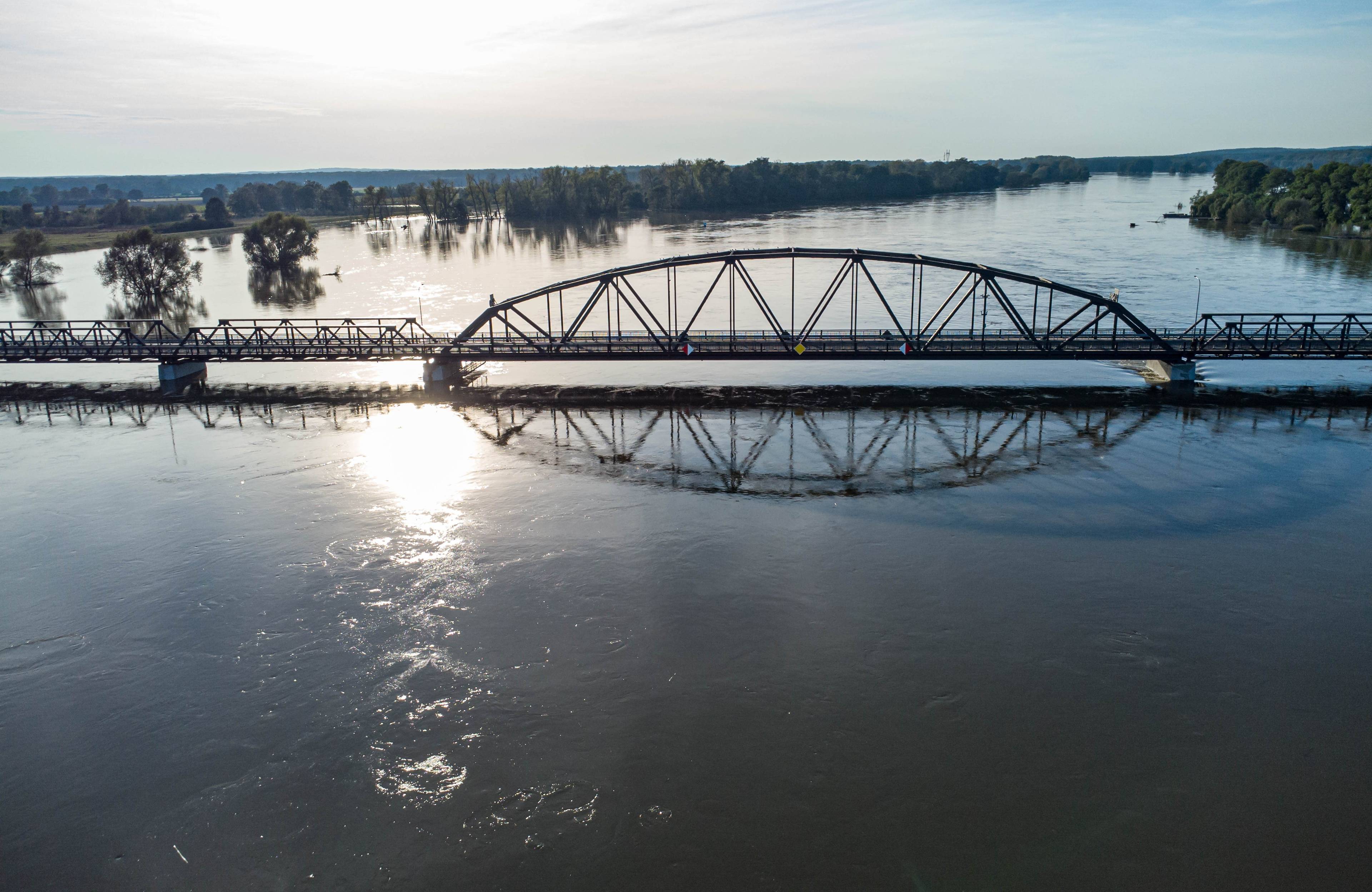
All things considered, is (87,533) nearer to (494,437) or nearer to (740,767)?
(494,437)

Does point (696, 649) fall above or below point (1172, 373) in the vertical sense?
below

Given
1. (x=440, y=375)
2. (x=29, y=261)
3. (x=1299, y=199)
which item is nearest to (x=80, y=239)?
(x=29, y=261)

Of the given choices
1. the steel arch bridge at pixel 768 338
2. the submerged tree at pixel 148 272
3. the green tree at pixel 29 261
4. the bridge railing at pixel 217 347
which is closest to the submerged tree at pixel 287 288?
the submerged tree at pixel 148 272

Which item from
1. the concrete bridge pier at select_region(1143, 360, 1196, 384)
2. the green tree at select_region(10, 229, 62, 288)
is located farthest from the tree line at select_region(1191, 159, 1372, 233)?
the green tree at select_region(10, 229, 62, 288)

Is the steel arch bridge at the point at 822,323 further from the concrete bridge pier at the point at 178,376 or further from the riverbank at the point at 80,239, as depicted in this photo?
the riverbank at the point at 80,239

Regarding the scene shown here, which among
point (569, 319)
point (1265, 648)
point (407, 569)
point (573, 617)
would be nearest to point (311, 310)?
point (569, 319)

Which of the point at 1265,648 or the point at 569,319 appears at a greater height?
the point at 569,319

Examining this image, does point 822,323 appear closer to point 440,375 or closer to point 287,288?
point 440,375
